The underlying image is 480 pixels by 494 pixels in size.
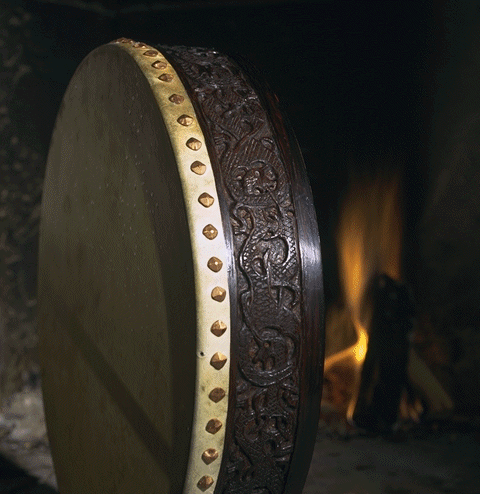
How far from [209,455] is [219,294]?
0.23 metres

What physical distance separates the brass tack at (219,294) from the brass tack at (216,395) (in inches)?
4.8

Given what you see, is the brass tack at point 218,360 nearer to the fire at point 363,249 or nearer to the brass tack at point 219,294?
the brass tack at point 219,294

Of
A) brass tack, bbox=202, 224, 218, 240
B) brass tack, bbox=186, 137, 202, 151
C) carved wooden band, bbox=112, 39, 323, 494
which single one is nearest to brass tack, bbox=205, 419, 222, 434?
carved wooden band, bbox=112, 39, 323, 494

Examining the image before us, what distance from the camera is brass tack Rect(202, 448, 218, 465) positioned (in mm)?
923

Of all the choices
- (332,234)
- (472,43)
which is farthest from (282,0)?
(332,234)

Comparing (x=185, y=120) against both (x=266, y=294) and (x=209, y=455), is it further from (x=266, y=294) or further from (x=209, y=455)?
(x=209, y=455)

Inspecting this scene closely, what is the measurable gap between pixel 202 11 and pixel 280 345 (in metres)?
1.95

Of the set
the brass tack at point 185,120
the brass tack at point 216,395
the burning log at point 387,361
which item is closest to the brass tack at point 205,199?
the brass tack at point 185,120

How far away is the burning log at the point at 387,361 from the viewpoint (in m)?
2.54

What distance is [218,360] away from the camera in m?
0.90

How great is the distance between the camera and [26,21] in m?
2.46

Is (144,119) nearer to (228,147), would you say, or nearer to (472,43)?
(228,147)

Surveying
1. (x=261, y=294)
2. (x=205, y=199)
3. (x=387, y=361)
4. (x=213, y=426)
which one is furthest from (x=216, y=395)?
(x=387, y=361)

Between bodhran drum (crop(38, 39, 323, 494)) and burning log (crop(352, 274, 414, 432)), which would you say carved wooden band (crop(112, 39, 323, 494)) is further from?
burning log (crop(352, 274, 414, 432))
